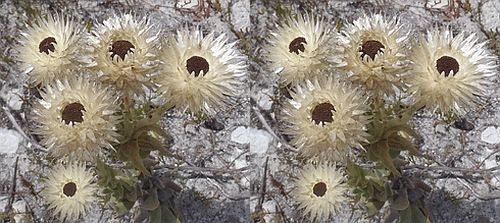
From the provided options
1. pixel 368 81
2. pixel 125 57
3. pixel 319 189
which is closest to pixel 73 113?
pixel 125 57

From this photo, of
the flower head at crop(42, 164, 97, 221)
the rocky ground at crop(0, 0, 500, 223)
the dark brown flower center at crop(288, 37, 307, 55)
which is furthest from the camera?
the rocky ground at crop(0, 0, 500, 223)

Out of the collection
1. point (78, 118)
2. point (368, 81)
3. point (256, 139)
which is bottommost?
point (78, 118)

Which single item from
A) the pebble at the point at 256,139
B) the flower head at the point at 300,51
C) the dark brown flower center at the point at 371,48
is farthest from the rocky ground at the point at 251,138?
the dark brown flower center at the point at 371,48

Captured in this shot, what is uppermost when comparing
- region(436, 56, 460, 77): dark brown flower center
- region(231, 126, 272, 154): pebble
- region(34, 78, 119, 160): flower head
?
region(231, 126, 272, 154): pebble

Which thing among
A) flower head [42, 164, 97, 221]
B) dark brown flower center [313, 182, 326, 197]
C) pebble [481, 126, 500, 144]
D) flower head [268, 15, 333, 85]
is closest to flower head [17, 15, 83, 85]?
flower head [42, 164, 97, 221]

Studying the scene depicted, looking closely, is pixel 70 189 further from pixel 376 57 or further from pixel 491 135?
pixel 491 135

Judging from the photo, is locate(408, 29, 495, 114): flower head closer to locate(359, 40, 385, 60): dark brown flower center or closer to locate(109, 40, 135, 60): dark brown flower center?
locate(359, 40, 385, 60): dark brown flower center

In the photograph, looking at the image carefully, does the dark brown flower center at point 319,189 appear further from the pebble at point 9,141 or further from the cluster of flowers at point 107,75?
the pebble at point 9,141

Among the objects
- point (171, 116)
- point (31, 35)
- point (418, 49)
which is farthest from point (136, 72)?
point (171, 116)
